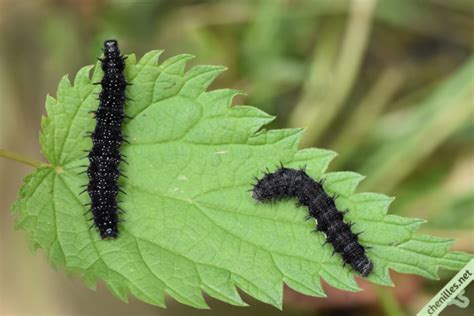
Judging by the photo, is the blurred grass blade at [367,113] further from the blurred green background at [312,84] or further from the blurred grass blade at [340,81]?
the blurred grass blade at [340,81]

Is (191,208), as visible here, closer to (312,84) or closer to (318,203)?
(318,203)

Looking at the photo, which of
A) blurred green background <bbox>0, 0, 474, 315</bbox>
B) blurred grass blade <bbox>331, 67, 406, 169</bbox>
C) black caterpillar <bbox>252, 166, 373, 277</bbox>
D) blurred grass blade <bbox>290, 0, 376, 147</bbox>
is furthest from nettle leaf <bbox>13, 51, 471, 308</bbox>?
blurred grass blade <bbox>290, 0, 376, 147</bbox>

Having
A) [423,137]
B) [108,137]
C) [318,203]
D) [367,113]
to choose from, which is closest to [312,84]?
[367,113]

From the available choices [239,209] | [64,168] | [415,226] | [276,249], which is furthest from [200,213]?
[415,226]

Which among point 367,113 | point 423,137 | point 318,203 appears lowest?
point 318,203

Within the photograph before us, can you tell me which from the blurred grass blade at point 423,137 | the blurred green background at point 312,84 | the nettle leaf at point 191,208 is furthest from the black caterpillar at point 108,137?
the blurred grass blade at point 423,137
